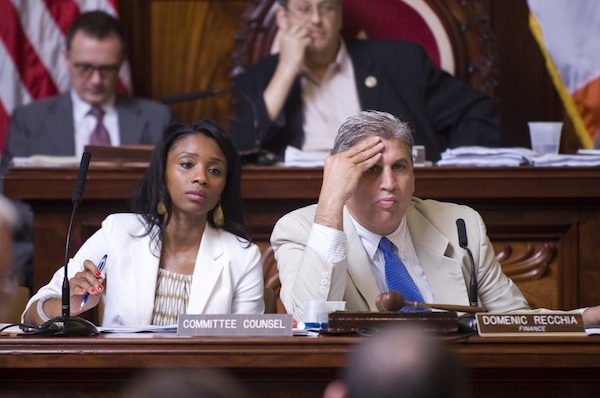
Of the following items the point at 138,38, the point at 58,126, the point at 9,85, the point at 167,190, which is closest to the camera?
the point at 167,190

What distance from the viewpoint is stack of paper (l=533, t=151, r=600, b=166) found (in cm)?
330

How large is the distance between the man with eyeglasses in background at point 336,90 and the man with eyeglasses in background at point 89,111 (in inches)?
21.0

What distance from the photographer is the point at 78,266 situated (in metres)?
2.63

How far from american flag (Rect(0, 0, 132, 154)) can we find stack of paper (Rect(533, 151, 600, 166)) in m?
2.41

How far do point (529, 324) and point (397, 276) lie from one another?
606 mm

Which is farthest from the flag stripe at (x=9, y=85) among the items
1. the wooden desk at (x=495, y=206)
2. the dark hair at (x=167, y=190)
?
the dark hair at (x=167, y=190)

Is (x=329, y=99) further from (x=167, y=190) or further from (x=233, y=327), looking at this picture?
(x=233, y=327)

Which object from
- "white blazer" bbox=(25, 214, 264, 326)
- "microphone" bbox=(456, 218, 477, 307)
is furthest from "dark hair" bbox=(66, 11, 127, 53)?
"microphone" bbox=(456, 218, 477, 307)

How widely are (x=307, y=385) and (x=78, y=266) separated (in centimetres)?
103

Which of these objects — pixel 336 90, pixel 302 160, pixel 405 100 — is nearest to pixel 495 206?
pixel 302 160

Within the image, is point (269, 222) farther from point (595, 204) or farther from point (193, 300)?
point (595, 204)

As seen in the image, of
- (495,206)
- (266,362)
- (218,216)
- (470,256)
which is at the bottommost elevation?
(266,362)

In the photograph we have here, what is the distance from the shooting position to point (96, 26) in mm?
4402

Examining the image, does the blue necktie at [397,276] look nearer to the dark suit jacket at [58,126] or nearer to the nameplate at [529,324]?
the nameplate at [529,324]
